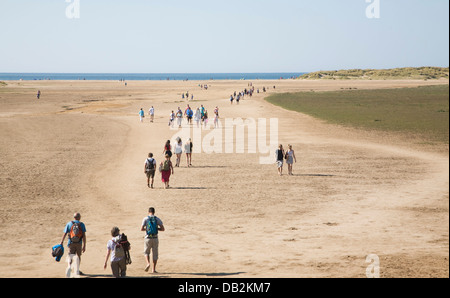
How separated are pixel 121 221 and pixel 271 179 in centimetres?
922

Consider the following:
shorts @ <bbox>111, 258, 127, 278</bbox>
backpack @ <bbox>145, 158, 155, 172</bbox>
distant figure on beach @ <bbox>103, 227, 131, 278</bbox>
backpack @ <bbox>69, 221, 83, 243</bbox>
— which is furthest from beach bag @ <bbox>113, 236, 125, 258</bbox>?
backpack @ <bbox>145, 158, 155, 172</bbox>

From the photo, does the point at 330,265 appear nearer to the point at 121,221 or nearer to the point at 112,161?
the point at 121,221

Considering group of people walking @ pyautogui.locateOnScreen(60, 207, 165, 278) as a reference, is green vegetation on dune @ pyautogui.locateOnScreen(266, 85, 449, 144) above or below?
above

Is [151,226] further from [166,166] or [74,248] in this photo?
[166,166]

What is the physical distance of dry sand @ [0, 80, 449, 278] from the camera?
507 inches

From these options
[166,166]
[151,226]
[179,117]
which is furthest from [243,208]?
[179,117]

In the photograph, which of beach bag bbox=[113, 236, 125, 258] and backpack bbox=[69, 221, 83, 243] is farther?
backpack bbox=[69, 221, 83, 243]

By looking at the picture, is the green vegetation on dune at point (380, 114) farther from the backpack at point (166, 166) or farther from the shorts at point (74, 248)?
the shorts at point (74, 248)

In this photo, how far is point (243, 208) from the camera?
18719 mm

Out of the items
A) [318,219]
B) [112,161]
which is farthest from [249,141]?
[318,219]

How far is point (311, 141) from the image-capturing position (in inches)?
1433

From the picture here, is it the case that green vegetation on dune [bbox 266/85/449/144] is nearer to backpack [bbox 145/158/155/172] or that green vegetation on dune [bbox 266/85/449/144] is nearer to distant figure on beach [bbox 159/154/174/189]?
distant figure on beach [bbox 159/154/174/189]

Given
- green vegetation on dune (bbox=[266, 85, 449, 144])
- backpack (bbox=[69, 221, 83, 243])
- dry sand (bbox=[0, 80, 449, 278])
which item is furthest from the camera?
green vegetation on dune (bbox=[266, 85, 449, 144])

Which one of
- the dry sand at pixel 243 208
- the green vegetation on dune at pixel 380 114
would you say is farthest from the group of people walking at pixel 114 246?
the green vegetation on dune at pixel 380 114
